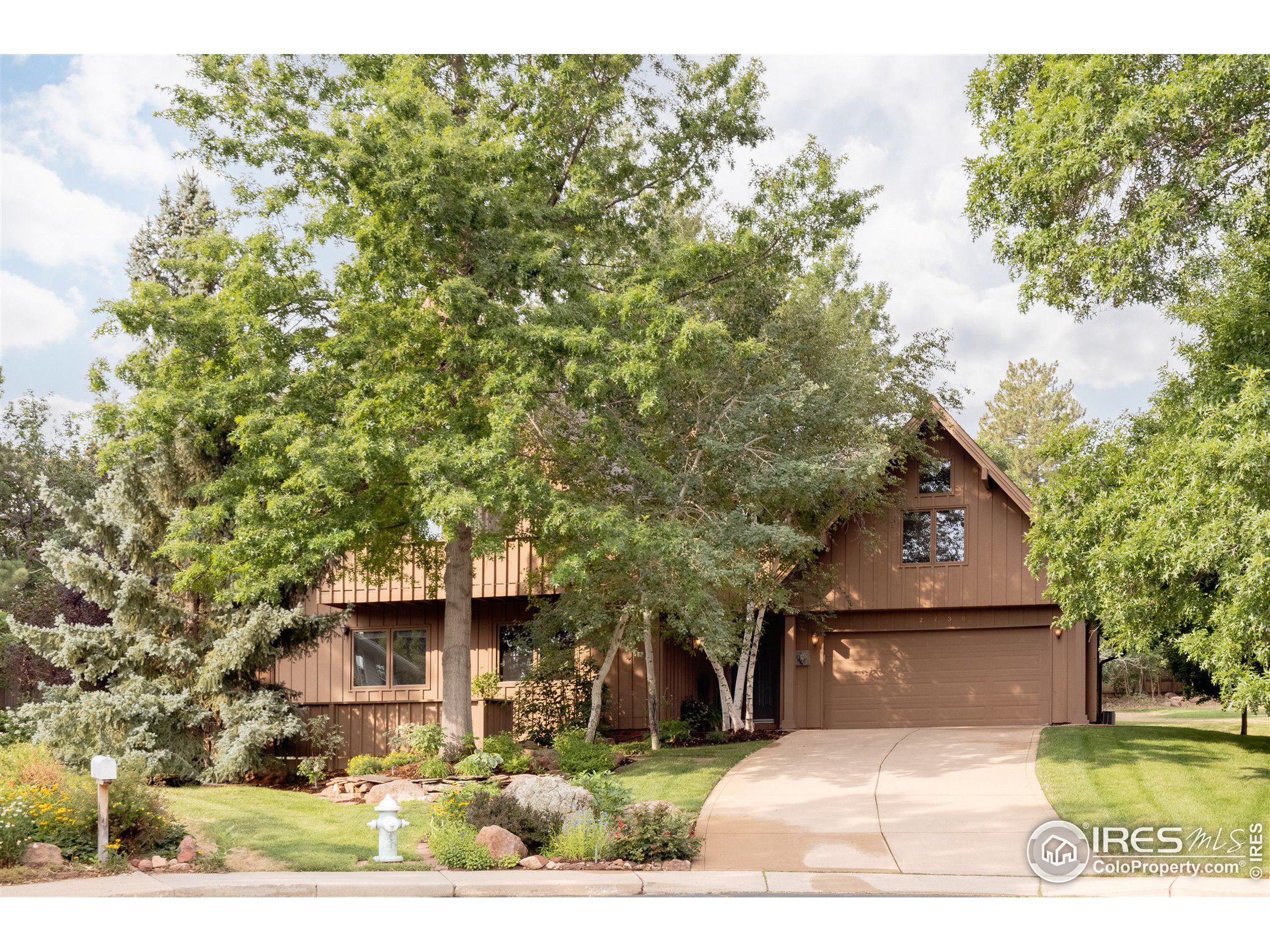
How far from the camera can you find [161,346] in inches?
577

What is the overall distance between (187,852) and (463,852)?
253cm

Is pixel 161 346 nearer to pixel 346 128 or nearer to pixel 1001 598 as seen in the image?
pixel 346 128

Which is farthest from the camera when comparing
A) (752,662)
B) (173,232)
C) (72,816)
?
(752,662)

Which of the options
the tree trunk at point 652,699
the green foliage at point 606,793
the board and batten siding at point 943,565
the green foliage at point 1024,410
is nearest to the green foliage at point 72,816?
the green foliage at point 606,793

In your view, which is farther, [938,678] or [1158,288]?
[938,678]

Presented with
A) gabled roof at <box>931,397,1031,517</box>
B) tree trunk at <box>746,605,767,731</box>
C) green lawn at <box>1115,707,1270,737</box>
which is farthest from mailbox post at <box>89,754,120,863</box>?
green lawn at <box>1115,707,1270,737</box>

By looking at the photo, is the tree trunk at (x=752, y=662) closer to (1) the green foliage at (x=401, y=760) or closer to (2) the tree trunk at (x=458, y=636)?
(2) the tree trunk at (x=458, y=636)

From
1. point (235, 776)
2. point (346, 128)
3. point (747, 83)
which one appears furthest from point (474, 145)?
point (235, 776)

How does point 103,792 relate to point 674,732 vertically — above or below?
above

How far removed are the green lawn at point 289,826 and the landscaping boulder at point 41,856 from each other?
4.43ft

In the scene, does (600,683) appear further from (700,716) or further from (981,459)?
(981,459)

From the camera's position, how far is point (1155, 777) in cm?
1289

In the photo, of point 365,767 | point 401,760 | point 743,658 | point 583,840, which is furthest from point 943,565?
point 583,840

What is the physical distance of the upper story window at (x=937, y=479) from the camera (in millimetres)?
19438
